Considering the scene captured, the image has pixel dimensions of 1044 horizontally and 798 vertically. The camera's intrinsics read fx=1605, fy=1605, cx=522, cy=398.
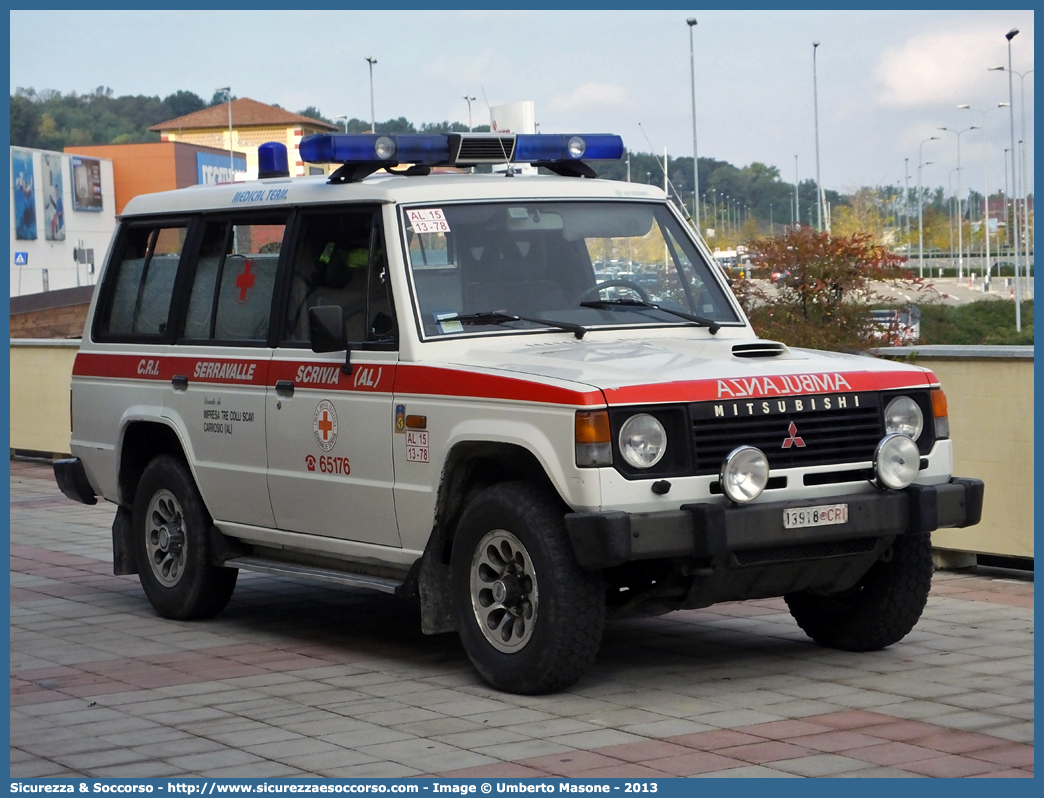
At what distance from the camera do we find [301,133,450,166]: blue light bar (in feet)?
25.3

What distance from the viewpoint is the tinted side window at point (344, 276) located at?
24.8 feet

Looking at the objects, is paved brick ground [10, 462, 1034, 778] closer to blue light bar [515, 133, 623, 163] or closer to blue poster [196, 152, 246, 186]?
blue light bar [515, 133, 623, 163]

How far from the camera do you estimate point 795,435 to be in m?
6.57

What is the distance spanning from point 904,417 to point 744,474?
951mm

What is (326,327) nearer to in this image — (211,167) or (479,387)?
(479,387)

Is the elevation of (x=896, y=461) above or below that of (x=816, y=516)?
above

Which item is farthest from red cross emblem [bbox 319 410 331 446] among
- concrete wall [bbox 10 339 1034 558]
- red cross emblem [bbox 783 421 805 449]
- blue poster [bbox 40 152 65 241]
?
blue poster [bbox 40 152 65 241]

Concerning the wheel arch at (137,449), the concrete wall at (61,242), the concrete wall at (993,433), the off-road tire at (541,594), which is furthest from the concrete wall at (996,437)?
the concrete wall at (61,242)

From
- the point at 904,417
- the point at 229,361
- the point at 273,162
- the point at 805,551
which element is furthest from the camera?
the point at 273,162

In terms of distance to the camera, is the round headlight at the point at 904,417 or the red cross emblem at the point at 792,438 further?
the round headlight at the point at 904,417

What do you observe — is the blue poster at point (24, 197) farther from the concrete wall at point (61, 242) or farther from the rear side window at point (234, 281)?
the rear side window at point (234, 281)

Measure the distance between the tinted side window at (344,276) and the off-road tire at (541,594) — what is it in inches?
44.8

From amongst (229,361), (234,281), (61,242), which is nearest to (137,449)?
(229,361)

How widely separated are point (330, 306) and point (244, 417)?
3.77ft
